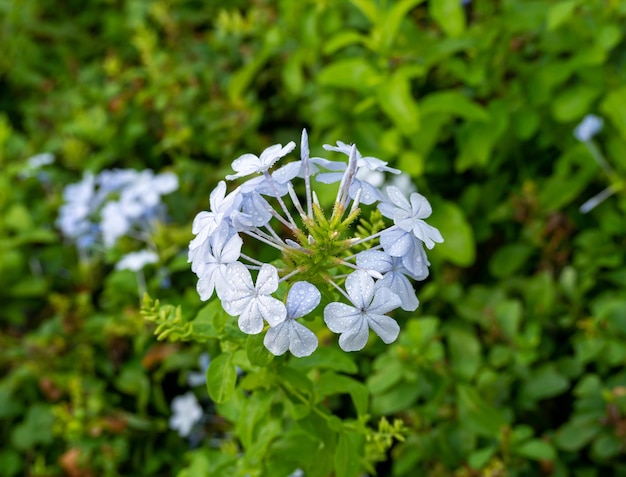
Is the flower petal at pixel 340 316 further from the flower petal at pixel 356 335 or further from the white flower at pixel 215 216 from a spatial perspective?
the white flower at pixel 215 216

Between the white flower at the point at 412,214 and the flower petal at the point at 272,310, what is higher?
the white flower at the point at 412,214

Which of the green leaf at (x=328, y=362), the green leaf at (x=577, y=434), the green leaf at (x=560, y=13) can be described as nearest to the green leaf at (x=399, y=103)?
the green leaf at (x=560, y=13)

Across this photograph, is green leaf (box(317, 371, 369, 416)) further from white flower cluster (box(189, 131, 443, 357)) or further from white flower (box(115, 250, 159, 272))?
white flower (box(115, 250, 159, 272))

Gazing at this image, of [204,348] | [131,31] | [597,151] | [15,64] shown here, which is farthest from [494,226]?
[15,64]

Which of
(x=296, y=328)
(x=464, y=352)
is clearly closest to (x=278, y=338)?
(x=296, y=328)

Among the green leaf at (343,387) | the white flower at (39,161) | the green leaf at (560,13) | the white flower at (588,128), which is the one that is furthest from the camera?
the white flower at (39,161)
